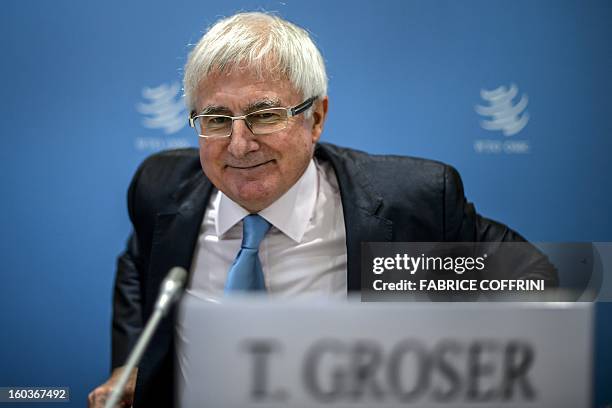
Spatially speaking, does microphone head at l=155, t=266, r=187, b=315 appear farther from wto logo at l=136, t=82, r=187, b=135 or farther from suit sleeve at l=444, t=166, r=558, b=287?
wto logo at l=136, t=82, r=187, b=135

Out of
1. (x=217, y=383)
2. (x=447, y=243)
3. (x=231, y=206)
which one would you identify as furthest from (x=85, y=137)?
(x=217, y=383)

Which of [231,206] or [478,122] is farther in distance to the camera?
[478,122]

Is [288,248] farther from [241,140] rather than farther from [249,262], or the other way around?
[241,140]

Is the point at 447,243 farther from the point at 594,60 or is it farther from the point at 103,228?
the point at 103,228

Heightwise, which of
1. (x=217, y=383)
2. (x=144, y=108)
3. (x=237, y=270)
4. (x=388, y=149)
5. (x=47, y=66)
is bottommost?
(x=217, y=383)

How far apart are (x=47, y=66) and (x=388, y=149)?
1.12 meters

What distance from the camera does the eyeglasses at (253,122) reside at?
51.3 inches

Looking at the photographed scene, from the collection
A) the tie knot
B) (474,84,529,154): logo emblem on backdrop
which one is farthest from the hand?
(474,84,529,154): logo emblem on backdrop

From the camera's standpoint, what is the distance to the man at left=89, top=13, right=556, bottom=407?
131 cm

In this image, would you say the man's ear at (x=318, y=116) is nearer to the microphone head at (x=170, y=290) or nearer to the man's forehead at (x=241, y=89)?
the man's forehead at (x=241, y=89)

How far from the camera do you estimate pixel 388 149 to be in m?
1.96

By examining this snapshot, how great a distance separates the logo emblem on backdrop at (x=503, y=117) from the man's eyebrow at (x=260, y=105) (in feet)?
2.80

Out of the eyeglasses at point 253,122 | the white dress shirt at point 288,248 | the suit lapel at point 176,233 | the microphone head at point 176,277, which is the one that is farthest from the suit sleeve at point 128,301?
the microphone head at point 176,277

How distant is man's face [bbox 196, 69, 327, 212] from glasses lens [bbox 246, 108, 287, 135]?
0.04ft
